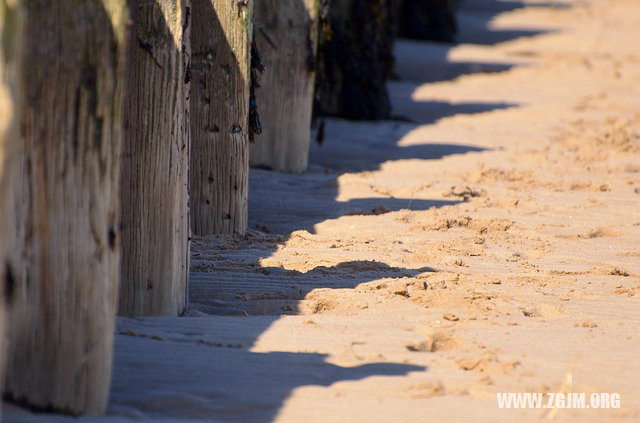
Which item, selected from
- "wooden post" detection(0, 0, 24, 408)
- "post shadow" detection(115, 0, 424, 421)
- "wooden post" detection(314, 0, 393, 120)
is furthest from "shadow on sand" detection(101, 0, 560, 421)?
"wooden post" detection(314, 0, 393, 120)

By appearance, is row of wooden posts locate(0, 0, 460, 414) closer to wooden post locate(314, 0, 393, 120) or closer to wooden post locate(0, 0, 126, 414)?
wooden post locate(0, 0, 126, 414)

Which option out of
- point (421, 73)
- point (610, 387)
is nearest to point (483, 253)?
point (610, 387)

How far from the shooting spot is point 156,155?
392 centimetres

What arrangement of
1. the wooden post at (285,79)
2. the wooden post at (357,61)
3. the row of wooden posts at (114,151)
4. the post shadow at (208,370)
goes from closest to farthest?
the row of wooden posts at (114,151)
the post shadow at (208,370)
the wooden post at (285,79)
the wooden post at (357,61)

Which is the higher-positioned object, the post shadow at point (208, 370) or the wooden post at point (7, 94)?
the wooden post at point (7, 94)

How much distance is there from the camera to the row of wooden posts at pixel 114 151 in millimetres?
2758

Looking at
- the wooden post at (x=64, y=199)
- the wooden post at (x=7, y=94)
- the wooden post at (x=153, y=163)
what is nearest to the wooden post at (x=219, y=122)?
the wooden post at (x=153, y=163)

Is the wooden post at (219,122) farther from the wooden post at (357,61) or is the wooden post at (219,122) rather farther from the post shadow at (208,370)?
the wooden post at (357,61)

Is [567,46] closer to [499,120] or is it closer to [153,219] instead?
[499,120]

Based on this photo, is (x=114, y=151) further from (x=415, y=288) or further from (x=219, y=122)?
(x=219, y=122)

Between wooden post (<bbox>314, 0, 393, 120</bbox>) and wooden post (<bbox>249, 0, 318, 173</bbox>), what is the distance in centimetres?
201

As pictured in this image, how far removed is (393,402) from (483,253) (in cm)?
208

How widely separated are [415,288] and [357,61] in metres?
5.39

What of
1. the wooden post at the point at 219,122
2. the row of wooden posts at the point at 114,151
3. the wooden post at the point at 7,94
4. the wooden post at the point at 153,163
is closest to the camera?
the wooden post at the point at 7,94
